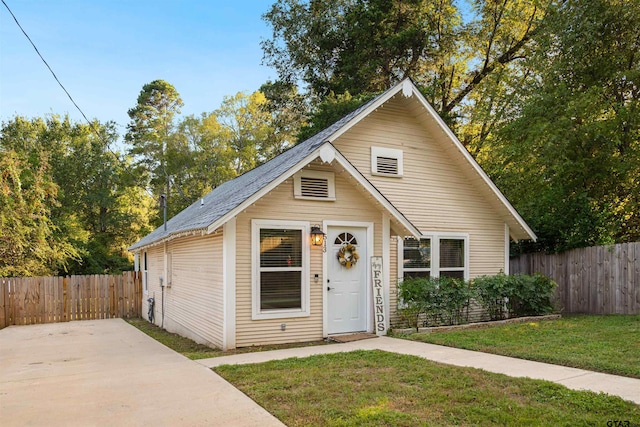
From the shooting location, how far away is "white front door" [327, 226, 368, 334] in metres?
9.11

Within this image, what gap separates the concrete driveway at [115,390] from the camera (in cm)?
441

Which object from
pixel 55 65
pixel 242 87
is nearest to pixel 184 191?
pixel 242 87

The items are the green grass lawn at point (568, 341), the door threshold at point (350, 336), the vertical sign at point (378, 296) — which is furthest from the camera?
the vertical sign at point (378, 296)

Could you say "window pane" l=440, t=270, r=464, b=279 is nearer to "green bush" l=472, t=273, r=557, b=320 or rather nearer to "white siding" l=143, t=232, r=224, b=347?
"green bush" l=472, t=273, r=557, b=320

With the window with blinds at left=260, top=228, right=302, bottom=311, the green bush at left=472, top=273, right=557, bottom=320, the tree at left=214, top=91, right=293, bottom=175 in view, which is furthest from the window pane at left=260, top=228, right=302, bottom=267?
the tree at left=214, top=91, right=293, bottom=175

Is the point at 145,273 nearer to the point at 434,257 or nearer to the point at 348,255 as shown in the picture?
the point at 348,255

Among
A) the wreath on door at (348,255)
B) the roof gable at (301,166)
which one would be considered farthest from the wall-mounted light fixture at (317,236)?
the roof gable at (301,166)

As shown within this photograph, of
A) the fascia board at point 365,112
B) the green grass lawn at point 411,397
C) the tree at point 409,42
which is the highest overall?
the tree at point 409,42

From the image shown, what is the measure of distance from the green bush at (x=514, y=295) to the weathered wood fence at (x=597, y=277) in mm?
1143

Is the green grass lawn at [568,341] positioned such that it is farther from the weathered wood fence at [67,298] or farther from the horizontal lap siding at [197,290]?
the weathered wood fence at [67,298]

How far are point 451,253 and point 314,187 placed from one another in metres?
4.27

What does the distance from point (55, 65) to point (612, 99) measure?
1559 cm

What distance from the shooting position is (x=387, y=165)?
11.0 metres

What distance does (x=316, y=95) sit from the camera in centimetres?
2648
